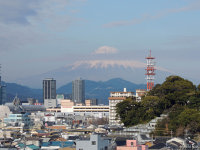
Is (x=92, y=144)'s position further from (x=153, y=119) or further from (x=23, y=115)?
(x=23, y=115)

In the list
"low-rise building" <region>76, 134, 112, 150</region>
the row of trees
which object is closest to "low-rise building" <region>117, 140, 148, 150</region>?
"low-rise building" <region>76, 134, 112, 150</region>

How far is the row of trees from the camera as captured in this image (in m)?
55.0

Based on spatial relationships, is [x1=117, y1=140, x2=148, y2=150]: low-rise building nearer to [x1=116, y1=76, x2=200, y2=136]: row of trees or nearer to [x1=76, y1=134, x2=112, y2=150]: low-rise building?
[x1=76, y1=134, x2=112, y2=150]: low-rise building

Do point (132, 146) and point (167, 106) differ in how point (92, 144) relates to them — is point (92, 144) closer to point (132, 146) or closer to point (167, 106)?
point (132, 146)

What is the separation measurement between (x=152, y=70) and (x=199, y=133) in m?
31.3

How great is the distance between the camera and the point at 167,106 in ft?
196

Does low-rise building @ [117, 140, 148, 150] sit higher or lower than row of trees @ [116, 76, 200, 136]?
lower

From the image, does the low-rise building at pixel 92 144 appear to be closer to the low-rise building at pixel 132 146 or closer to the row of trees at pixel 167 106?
the low-rise building at pixel 132 146

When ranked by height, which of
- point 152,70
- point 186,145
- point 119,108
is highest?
point 152,70

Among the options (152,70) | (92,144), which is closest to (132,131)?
(92,144)

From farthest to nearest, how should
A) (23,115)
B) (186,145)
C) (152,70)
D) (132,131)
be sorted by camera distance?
(23,115) < (152,70) < (132,131) < (186,145)

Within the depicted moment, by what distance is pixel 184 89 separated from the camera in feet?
197

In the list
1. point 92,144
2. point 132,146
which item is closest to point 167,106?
point 132,146

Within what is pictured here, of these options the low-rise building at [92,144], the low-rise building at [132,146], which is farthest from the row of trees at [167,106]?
the low-rise building at [92,144]
